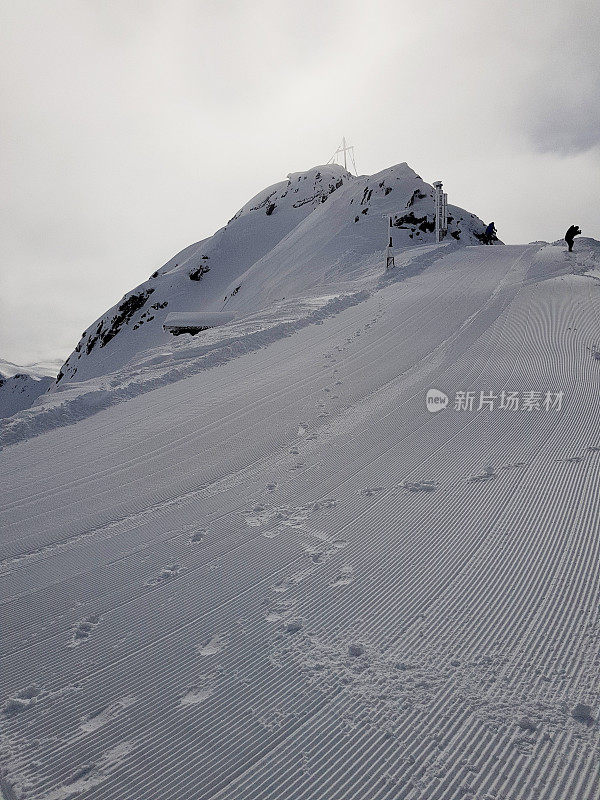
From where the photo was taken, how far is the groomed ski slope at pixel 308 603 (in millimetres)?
2506

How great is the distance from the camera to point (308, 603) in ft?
11.9

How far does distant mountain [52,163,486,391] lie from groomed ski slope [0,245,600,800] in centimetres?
651

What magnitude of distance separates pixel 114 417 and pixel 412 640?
6049 mm

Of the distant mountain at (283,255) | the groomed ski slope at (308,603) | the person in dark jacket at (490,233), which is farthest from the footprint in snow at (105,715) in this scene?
the person in dark jacket at (490,233)

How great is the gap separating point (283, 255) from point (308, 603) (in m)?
35.4

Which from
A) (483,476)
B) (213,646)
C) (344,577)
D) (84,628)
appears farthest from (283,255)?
(213,646)

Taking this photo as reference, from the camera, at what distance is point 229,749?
2594mm

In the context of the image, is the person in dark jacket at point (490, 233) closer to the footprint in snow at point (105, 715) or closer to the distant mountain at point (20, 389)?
the footprint in snow at point (105, 715)

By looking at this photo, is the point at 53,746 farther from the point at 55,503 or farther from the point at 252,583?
the point at 55,503

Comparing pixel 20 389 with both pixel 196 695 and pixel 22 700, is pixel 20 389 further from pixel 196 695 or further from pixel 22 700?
pixel 196 695

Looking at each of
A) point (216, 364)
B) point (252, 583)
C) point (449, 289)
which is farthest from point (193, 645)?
point (449, 289)

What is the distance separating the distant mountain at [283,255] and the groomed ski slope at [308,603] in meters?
6.51

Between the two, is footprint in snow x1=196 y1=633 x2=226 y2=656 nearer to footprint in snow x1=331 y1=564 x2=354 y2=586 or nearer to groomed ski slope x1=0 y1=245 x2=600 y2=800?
groomed ski slope x1=0 y1=245 x2=600 y2=800

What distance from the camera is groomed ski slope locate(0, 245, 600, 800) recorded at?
251 centimetres
